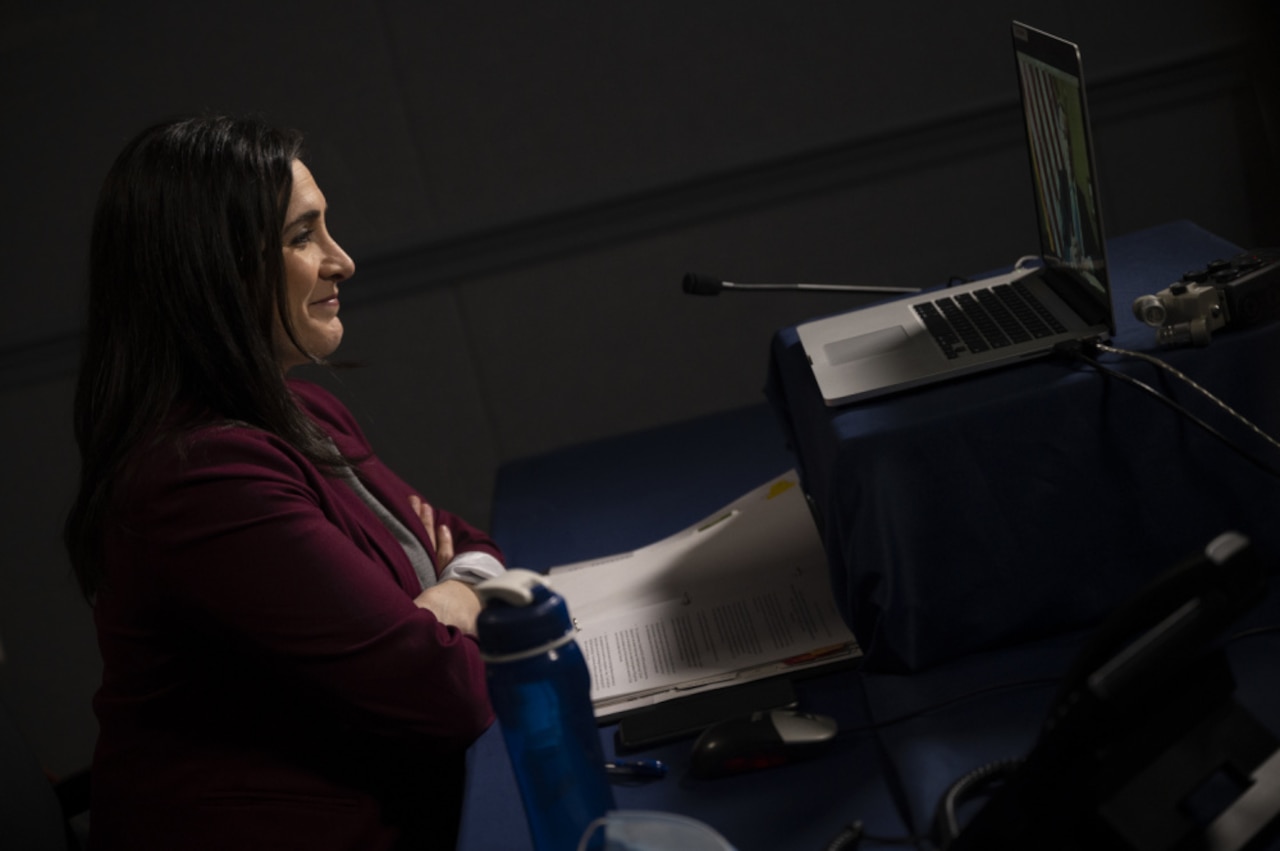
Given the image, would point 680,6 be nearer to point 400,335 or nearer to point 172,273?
point 400,335

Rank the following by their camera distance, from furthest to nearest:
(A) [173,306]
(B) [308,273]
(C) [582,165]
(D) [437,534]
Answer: (C) [582,165], (D) [437,534], (B) [308,273], (A) [173,306]

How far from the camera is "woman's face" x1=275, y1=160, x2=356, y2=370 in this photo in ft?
4.38

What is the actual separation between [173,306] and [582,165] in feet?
4.98

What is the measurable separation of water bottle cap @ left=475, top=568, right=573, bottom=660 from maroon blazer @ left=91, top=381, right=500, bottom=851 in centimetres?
37

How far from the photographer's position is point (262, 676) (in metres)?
1.20

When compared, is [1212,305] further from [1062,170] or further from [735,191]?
[735,191]

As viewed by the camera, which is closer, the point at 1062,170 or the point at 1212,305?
the point at 1212,305

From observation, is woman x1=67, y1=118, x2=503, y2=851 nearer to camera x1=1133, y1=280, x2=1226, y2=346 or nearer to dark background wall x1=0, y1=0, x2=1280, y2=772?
camera x1=1133, y1=280, x2=1226, y2=346

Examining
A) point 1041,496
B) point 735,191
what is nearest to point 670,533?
point 1041,496

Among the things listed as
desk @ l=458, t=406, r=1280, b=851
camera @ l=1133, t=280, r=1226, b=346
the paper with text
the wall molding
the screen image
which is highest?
the wall molding

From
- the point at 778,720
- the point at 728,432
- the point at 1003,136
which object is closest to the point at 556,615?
the point at 778,720

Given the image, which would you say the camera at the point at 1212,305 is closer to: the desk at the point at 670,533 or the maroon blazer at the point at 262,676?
the desk at the point at 670,533

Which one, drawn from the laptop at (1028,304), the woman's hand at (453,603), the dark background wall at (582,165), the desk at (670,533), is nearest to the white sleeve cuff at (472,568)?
the woman's hand at (453,603)

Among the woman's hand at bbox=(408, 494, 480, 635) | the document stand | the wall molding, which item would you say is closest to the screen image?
the document stand
